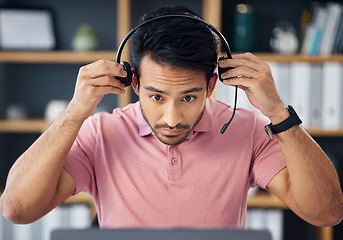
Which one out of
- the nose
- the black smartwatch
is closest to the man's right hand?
the nose

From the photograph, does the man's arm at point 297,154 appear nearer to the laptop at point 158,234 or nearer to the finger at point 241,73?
the finger at point 241,73

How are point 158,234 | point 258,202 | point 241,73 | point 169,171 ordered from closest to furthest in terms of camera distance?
point 158,234, point 241,73, point 169,171, point 258,202

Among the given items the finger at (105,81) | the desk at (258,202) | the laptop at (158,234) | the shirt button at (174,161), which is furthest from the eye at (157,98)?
the desk at (258,202)

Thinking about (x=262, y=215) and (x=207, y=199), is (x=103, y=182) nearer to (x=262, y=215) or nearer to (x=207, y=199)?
(x=207, y=199)

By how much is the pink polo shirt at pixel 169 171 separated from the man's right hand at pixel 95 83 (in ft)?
0.62

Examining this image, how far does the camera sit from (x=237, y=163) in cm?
121

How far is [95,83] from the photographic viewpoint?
3.29 feet

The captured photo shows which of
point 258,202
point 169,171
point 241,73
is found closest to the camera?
point 241,73

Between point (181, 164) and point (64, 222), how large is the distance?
1.35 metres

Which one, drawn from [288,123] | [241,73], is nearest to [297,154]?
[288,123]

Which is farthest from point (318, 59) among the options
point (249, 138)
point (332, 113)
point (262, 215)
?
point (249, 138)

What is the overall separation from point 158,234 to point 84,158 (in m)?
0.63

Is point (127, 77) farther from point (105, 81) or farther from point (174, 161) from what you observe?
point (174, 161)

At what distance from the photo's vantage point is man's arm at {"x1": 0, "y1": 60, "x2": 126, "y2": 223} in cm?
103
